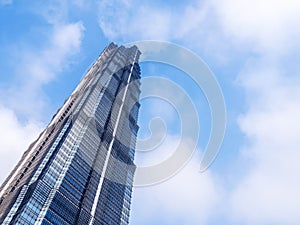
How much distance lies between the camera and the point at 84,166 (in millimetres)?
104062

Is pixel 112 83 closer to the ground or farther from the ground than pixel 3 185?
farther from the ground

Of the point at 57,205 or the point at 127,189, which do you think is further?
the point at 127,189

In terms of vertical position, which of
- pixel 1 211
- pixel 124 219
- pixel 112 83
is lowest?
pixel 1 211

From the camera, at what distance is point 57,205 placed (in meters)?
84.8

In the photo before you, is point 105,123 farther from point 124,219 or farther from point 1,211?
point 1,211

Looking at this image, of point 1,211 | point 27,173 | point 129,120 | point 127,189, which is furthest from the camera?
point 129,120

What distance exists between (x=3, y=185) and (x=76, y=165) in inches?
928

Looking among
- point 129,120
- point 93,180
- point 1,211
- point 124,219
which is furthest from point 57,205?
point 129,120

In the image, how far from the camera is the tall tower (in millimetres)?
83250

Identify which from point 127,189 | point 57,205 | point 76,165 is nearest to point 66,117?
point 76,165

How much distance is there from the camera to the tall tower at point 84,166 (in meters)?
83.2

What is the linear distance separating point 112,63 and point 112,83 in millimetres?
15555

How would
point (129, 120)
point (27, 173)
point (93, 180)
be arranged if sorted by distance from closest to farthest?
1. point (27, 173)
2. point (93, 180)
3. point (129, 120)

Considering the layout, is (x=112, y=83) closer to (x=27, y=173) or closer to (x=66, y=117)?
(x=66, y=117)
